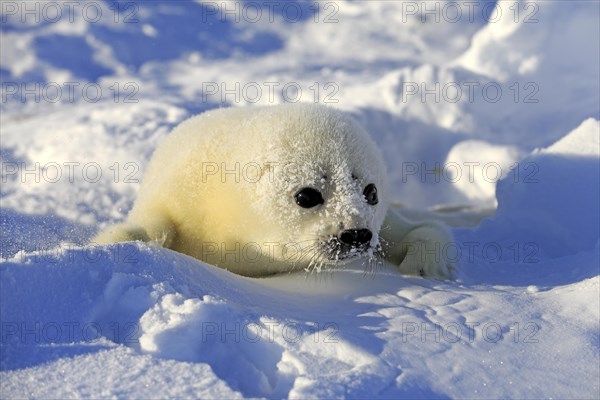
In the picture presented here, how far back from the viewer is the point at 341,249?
109 inches

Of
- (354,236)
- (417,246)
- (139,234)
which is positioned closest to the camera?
(354,236)

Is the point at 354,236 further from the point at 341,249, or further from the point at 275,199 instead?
the point at 275,199

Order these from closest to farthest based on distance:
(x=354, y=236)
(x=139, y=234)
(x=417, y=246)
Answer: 1. (x=354, y=236)
2. (x=139, y=234)
3. (x=417, y=246)

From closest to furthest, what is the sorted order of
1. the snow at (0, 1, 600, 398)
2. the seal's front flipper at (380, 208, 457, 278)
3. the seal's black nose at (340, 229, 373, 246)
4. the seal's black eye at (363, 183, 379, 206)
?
the snow at (0, 1, 600, 398) → the seal's black nose at (340, 229, 373, 246) → the seal's black eye at (363, 183, 379, 206) → the seal's front flipper at (380, 208, 457, 278)

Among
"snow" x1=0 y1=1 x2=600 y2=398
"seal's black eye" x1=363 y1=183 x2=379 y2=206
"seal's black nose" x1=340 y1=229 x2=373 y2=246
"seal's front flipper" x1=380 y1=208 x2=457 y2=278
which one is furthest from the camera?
"seal's front flipper" x1=380 y1=208 x2=457 y2=278

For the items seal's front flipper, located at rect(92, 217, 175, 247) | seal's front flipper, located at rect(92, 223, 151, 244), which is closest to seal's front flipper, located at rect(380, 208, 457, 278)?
seal's front flipper, located at rect(92, 217, 175, 247)

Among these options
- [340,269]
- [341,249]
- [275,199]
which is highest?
[275,199]

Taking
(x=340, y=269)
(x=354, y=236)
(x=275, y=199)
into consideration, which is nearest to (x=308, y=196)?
(x=275, y=199)

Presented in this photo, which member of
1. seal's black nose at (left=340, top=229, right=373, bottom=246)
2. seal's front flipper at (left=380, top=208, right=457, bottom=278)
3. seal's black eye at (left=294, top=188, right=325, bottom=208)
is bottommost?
seal's front flipper at (left=380, top=208, right=457, bottom=278)

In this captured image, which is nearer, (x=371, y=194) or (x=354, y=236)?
(x=354, y=236)

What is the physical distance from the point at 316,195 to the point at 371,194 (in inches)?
11.2

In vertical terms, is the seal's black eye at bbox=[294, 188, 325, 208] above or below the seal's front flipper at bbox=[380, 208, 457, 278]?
above

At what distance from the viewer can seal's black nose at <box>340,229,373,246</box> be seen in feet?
9.02

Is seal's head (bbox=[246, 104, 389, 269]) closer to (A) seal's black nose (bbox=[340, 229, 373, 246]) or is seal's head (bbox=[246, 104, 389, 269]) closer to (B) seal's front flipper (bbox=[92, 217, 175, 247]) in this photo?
(A) seal's black nose (bbox=[340, 229, 373, 246])
